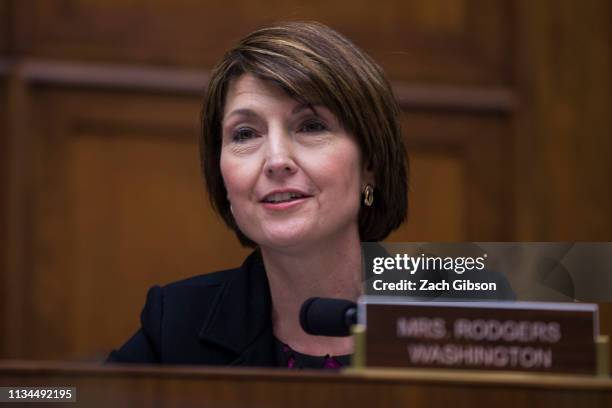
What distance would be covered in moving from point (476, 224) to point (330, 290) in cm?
143

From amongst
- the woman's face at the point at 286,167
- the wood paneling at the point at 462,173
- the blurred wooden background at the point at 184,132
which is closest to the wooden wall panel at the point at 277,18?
the blurred wooden background at the point at 184,132

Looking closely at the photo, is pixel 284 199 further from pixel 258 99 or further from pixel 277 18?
pixel 277 18

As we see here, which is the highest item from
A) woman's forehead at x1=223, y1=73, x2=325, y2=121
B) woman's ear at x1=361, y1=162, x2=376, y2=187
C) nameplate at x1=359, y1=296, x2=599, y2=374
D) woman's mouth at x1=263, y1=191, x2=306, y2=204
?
woman's forehead at x1=223, y1=73, x2=325, y2=121

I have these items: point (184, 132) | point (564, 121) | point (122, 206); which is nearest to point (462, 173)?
point (564, 121)

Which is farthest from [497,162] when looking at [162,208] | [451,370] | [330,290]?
[451,370]

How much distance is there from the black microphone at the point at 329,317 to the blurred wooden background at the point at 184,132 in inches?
53.4

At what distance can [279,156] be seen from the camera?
4.75 feet

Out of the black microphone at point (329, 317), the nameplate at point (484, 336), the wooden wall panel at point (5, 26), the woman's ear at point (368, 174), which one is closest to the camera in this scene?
the nameplate at point (484, 336)

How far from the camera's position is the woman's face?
146cm

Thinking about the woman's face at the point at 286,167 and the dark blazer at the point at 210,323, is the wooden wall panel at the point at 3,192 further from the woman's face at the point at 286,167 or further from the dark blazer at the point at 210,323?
the woman's face at the point at 286,167

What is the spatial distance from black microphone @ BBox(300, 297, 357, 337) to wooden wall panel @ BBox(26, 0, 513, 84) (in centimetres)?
168

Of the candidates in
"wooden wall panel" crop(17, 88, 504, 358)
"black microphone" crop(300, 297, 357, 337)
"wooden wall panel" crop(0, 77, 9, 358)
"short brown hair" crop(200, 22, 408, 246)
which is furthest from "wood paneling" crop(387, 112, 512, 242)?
"black microphone" crop(300, 297, 357, 337)

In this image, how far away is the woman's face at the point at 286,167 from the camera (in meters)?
1.46

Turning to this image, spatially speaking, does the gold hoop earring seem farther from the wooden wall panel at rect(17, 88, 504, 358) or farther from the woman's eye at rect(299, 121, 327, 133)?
the wooden wall panel at rect(17, 88, 504, 358)
